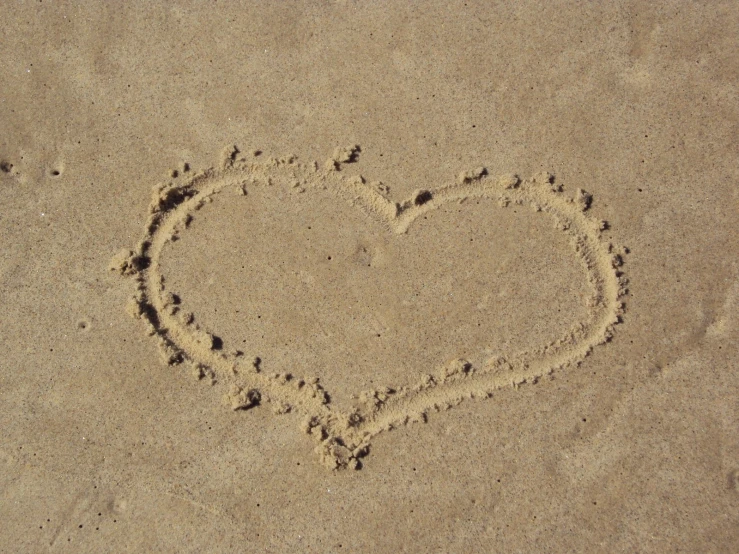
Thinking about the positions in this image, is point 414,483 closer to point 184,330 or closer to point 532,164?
point 184,330

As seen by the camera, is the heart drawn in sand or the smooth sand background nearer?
the smooth sand background

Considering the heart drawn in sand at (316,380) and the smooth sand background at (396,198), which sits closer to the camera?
the smooth sand background at (396,198)

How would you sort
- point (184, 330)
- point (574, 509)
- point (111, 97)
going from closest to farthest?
point (574, 509) → point (184, 330) → point (111, 97)

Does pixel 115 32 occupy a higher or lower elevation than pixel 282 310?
higher

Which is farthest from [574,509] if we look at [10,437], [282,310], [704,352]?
[10,437]
